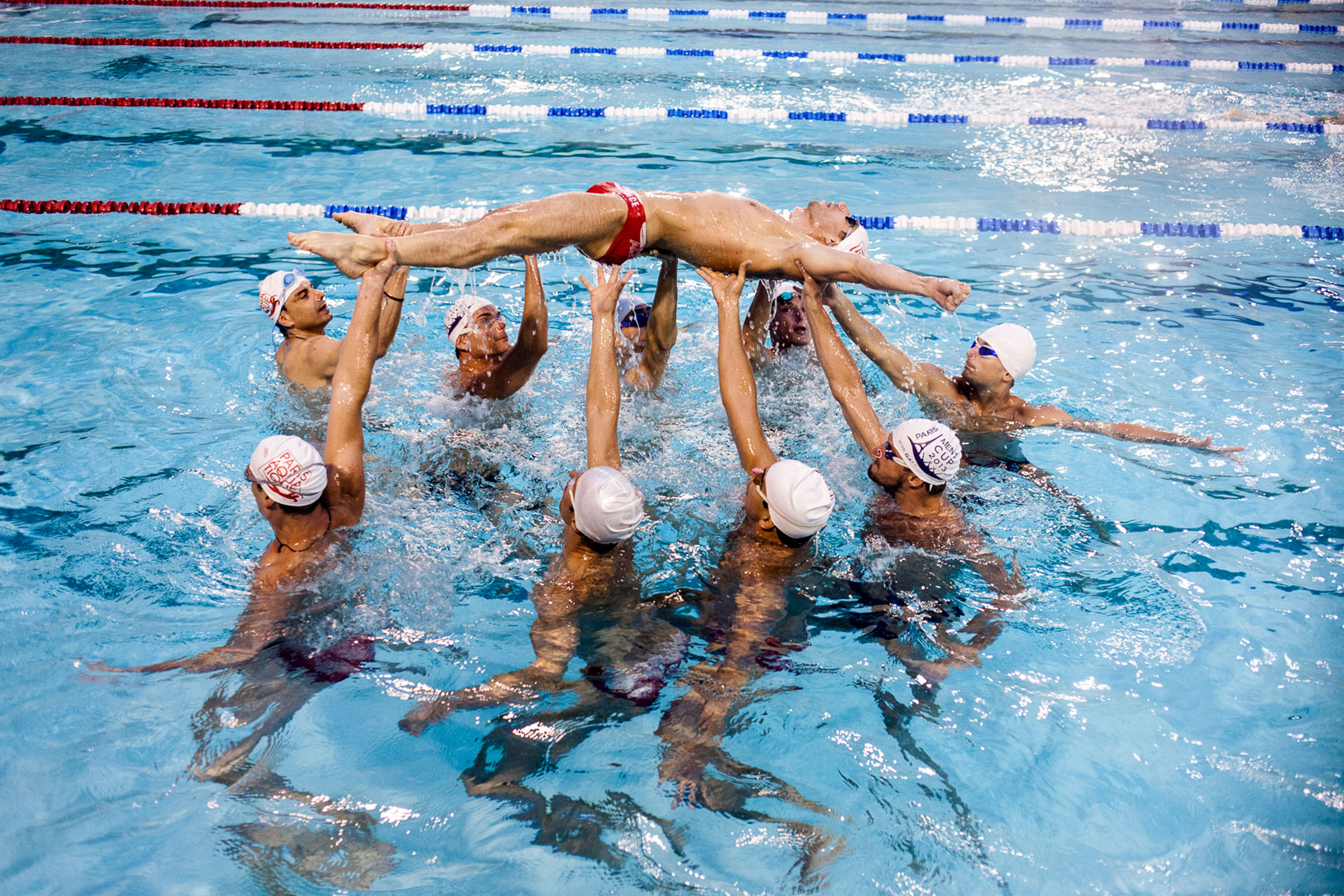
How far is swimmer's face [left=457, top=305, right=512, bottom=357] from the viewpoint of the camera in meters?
4.54

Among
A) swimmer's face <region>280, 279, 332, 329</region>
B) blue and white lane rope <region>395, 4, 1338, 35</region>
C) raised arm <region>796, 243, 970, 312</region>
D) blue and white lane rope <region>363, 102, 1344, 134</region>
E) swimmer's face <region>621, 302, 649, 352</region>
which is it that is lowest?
swimmer's face <region>621, 302, 649, 352</region>

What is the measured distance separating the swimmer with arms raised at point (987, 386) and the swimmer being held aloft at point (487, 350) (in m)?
1.47

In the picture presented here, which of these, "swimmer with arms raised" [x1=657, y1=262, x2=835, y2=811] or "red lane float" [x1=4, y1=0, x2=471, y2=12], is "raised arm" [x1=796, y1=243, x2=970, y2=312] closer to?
"swimmer with arms raised" [x1=657, y1=262, x2=835, y2=811]

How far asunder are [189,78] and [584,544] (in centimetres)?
946

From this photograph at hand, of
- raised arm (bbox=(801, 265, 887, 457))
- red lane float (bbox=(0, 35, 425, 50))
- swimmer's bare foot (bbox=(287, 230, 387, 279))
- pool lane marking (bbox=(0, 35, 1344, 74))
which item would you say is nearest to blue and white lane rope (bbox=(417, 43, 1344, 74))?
pool lane marking (bbox=(0, 35, 1344, 74))

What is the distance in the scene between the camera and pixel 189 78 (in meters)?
10.2

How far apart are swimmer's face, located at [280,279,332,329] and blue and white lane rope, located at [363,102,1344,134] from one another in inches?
226

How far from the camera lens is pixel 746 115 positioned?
32.5 ft

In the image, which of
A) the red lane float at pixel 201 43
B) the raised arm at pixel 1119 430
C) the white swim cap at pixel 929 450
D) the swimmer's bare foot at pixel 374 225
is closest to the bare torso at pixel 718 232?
the white swim cap at pixel 929 450

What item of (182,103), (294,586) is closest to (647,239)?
(294,586)

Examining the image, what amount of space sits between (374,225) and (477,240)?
539 mm

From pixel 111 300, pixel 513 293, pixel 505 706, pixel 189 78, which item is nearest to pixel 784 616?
pixel 505 706

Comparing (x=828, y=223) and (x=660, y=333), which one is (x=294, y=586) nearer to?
(x=660, y=333)

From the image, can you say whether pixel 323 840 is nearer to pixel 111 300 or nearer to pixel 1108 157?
pixel 111 300
